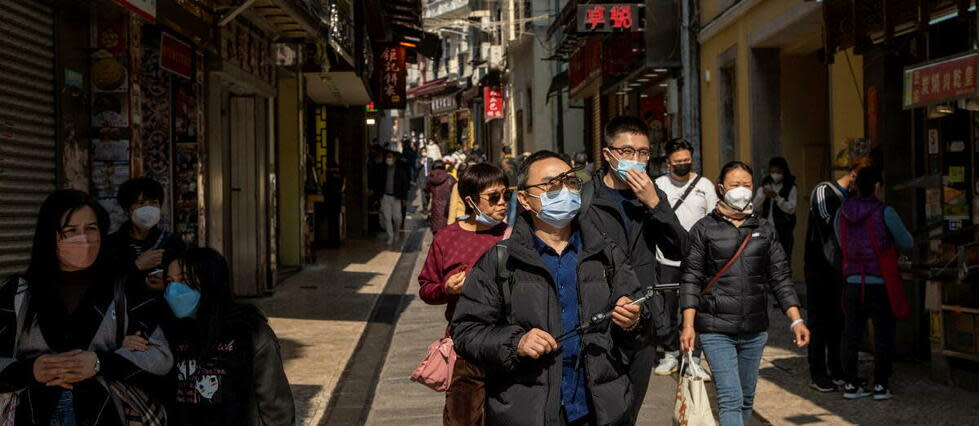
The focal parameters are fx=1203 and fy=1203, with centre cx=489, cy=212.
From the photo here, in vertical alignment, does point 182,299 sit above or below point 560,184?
below

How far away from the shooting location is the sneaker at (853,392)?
822 cm

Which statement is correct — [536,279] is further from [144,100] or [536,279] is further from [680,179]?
[144,100]

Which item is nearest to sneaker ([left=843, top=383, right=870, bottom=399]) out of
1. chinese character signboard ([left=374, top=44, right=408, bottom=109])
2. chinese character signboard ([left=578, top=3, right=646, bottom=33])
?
chinese character signboard ([left=578, top=3, right=646, bottom=33])

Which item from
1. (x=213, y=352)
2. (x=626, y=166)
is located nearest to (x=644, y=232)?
(x=626, y=166)

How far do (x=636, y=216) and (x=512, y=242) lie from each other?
1.20 metres

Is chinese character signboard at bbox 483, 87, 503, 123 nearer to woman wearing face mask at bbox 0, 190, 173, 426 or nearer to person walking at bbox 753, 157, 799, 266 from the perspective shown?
person walking at bbox 753, 157, 799, 266

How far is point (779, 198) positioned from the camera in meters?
13.7

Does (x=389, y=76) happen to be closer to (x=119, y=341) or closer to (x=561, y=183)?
(x=561, y=183)

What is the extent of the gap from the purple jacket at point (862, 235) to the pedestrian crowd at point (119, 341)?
5.02 metres

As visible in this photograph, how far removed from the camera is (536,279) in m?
4.03

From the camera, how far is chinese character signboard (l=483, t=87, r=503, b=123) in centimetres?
4703

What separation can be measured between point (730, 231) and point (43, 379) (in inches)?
151

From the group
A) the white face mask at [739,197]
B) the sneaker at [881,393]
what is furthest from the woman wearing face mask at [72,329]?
the sneaker at [881,393]

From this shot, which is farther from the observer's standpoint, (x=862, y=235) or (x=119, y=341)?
(x=862, y=235)
